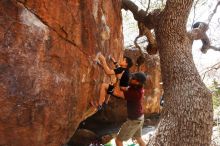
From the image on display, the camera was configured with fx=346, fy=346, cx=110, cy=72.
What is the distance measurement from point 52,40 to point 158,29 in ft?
11.4

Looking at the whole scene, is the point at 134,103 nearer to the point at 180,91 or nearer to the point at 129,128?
the point at 129,128

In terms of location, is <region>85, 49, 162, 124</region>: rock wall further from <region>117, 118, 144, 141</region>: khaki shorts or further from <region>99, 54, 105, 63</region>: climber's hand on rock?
<region>117, 118, 144, 141</region>: khaki shorts

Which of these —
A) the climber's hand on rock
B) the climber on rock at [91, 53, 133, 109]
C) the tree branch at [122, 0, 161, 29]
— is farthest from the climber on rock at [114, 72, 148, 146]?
the tree branch at [122, 0, 161, 29]

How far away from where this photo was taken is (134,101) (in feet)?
20.6

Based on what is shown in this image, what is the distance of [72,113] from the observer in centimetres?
591

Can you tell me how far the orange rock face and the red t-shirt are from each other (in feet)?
2.46

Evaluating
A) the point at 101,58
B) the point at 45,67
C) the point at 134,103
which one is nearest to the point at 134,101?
the point at 134,103

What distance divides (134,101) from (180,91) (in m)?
1.07

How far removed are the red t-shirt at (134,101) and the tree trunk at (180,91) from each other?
54 cm

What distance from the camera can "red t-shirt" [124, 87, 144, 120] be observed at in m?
6.21

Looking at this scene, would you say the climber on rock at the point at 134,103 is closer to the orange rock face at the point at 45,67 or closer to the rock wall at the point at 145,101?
the orange rock face at the point at 45,67

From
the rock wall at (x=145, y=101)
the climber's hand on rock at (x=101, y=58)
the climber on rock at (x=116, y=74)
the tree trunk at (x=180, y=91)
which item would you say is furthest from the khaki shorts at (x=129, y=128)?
the rock wall at (x=145, y=101)

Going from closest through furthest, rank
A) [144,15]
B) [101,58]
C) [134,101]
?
1. [134,101]
2. [101,58]
3. [144,15]

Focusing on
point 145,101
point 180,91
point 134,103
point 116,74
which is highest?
point 116,74
